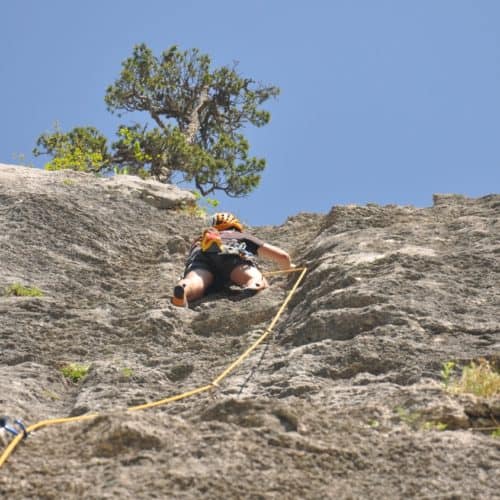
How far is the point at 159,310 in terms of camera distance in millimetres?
6355

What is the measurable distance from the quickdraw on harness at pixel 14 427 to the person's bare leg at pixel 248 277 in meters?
3.45

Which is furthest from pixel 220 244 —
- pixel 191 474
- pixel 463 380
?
pixel 191 474

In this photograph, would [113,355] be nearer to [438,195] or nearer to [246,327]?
[246,327]

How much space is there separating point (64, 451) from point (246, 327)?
2588mm

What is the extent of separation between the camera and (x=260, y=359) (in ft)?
17.2

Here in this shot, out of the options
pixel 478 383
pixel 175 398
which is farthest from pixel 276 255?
pixel 478 383

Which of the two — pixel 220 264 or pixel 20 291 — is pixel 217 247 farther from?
pixel 20 291

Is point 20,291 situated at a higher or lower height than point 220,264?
lower

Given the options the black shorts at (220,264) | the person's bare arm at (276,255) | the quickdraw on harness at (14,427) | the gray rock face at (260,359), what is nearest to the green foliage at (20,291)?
the gray rock face at (260,359)

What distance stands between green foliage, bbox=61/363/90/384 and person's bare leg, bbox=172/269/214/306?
1.50m

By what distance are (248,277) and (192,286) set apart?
53 centimetres

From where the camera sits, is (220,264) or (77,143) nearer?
(220,264)

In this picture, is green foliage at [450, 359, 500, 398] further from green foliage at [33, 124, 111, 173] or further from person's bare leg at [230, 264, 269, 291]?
green foliage at [33, 124, 111, 173]

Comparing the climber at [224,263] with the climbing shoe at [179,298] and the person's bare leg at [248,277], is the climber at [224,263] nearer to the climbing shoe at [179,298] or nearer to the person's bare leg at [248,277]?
the person's bare leg at [248,277]
